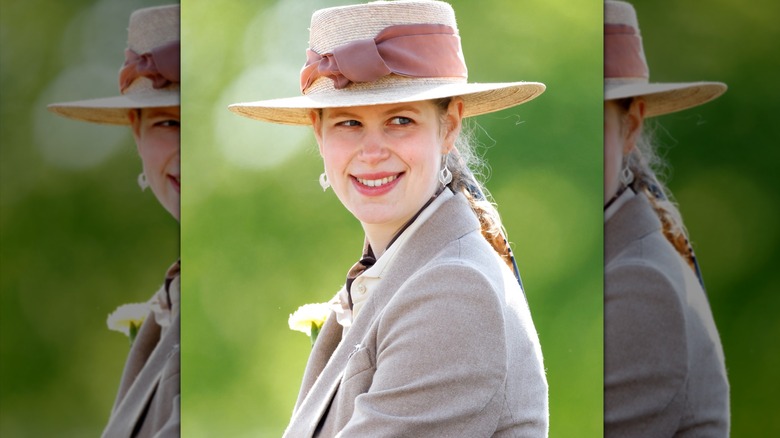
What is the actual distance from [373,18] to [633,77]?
1296 mm

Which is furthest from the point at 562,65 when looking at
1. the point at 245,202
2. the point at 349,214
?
the point at 245,202

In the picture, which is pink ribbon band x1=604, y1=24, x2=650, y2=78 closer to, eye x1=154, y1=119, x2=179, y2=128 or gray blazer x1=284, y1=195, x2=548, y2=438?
gray blazer x1=284, y1=195, x2=548, y2=438

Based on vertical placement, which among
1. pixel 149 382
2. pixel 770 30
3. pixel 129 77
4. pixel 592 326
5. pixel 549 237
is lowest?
pixel 149 382

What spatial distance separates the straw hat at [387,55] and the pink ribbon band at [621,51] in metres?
1.05

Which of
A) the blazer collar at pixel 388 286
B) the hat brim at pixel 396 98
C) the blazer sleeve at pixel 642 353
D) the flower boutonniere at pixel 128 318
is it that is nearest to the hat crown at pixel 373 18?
the hat brim at pixel 396 98

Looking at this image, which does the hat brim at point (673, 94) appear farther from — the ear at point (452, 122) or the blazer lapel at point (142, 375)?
the blazer lapel at point (142, 375)

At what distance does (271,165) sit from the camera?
3.36 metres

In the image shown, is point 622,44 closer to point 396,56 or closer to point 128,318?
point 396,56

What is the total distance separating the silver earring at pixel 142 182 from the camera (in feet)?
11.2

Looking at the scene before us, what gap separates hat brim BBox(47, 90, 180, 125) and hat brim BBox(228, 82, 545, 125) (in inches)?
21.4

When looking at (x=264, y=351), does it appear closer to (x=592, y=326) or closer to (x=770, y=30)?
(x=592, y=326)

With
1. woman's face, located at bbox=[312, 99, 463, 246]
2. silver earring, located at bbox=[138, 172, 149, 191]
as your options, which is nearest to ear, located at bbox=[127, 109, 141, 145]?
silver earring, located at bbox=[138, 172, 149, 191]

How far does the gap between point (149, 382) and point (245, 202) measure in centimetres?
73

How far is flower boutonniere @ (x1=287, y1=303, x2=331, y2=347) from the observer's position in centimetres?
327
